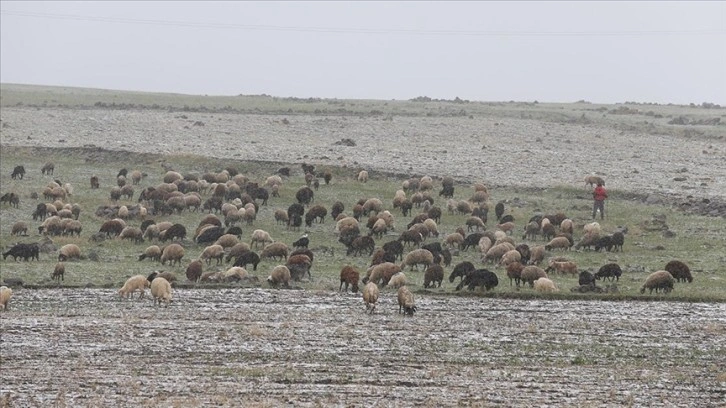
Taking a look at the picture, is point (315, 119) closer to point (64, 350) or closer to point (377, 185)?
point (377, 185)

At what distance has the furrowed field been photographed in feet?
61.0

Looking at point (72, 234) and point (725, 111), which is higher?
point (725, 111)

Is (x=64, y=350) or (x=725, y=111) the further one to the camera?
(x=725, y=111)

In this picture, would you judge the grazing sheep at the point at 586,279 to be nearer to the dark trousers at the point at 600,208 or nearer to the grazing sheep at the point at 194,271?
the grazing sheep at the point at 194,271

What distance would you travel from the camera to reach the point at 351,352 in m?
21.5

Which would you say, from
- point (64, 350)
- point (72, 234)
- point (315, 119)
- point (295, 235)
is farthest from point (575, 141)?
point (64, 350)

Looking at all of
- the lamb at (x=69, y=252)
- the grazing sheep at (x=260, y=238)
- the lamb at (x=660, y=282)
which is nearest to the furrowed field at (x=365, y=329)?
the lamb at (x=660, y=282)

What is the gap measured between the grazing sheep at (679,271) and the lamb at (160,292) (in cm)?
1305

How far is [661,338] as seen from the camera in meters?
23.1

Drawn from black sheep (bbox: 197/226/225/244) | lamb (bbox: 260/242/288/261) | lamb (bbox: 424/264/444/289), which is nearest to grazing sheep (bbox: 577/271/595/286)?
lamb (bbox: 424/264/444/289)

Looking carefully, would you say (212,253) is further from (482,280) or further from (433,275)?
(482,280)

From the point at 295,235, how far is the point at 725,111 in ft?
209

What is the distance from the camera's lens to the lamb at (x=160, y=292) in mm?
26781

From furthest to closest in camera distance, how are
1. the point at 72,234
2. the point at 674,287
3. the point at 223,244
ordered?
1. the point at 72,234
2. the point at 223,244
3. the point at 674,287
